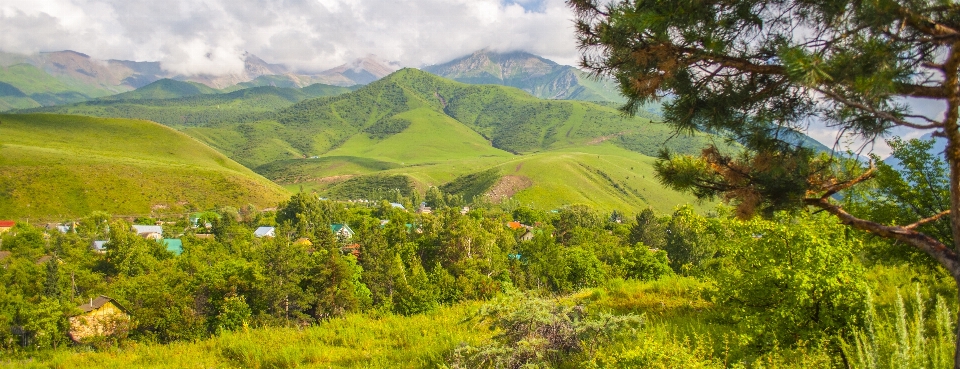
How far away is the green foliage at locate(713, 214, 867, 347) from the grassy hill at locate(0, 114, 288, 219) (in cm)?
12134

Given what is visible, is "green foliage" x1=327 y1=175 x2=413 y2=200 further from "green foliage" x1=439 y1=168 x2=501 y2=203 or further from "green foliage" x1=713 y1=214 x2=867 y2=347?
"green foliage" x1=713 y1=214 x2=867 y2=347

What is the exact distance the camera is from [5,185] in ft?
316

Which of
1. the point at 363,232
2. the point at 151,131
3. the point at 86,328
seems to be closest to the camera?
the point at 86,328

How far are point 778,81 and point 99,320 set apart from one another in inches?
1630

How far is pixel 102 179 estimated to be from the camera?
10619 cm

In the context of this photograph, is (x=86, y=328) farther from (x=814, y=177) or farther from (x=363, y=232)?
(x=814, y=177)

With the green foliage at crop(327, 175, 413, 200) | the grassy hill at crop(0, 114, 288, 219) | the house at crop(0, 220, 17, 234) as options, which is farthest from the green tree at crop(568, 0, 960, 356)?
the green foliage at crop(327, 175, 413, 200)

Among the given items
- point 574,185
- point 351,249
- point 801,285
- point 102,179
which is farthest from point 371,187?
point 801,285

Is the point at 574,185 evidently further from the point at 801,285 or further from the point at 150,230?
the point at 801,285

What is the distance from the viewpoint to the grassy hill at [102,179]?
9662 cm

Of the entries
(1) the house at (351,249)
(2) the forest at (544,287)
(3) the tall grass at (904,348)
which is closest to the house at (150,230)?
(2) the forest at (544,287)

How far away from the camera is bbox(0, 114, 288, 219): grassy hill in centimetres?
9662

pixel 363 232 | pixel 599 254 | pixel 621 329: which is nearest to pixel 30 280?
pixel 363 232

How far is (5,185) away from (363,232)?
318 ft
